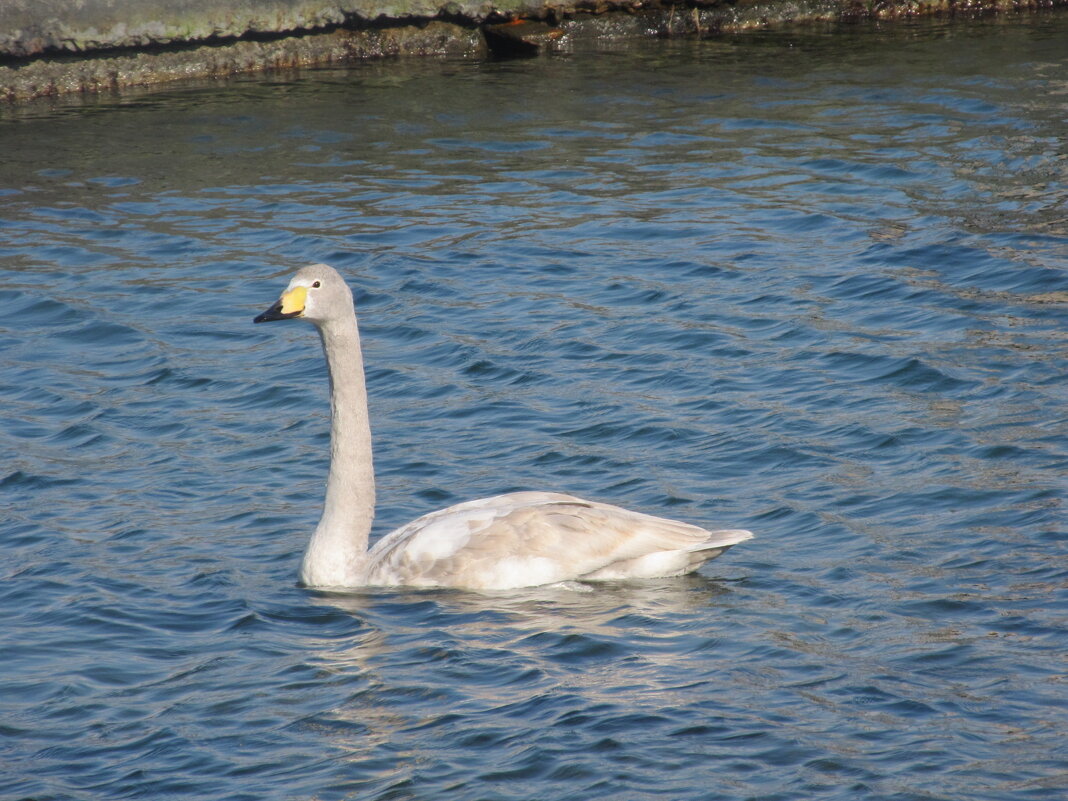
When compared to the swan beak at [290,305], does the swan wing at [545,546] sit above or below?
below

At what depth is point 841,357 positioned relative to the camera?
33.5 ft

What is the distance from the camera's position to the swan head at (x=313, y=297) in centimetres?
746

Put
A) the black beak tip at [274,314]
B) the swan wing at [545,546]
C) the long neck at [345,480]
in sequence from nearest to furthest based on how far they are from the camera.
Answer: the swan wing at [545,546]
the black beak tip at [274,314]
the long neck at [345,480]

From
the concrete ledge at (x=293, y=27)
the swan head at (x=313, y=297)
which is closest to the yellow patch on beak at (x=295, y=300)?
the swan head at (x=313, y=297)

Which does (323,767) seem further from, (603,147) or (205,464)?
(603,147)

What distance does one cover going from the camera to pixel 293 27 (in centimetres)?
2053

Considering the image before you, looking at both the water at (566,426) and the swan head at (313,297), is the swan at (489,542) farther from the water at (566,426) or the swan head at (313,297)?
the water at (566,426)

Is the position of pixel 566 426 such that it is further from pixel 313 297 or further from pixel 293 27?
pixel 293 27

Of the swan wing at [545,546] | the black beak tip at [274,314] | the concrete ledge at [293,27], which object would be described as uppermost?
the concrete ledge at [293,27]

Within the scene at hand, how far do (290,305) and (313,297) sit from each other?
0.15 meters

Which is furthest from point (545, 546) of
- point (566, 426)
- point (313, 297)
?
point (566, 426)

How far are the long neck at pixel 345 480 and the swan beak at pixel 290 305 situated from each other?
29 cm

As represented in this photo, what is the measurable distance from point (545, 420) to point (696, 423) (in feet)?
3.35

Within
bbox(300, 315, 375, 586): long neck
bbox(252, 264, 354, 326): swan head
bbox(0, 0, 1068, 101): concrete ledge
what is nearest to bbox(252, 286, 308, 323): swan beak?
bbox(252, 264, 354, 326): swan head
